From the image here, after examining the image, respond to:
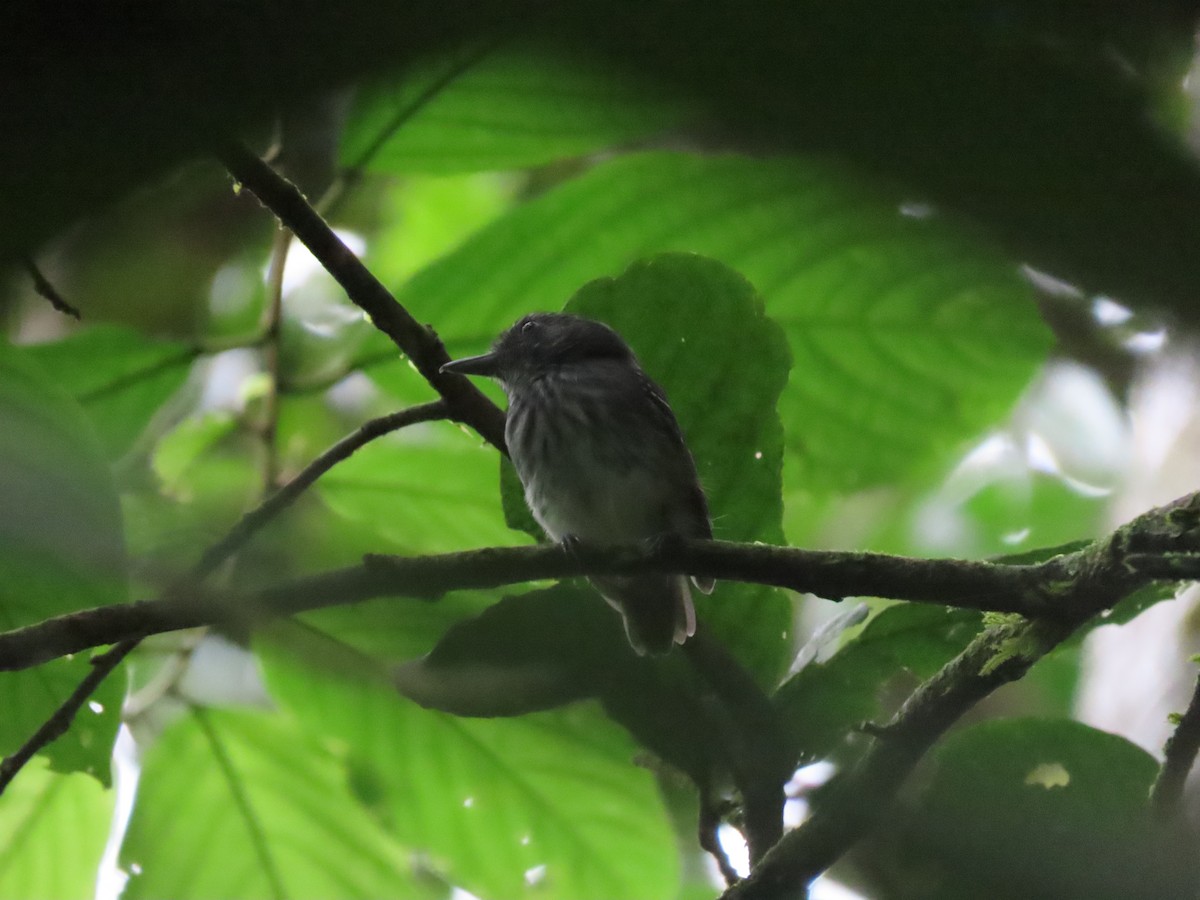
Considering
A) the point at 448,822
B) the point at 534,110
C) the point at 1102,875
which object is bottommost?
the point at 1102,875

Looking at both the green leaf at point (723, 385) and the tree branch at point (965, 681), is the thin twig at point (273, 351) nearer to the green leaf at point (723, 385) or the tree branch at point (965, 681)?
the green leaf at point (723, 385)

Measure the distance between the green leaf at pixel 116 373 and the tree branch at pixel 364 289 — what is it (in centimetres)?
79

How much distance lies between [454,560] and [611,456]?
1.88 m

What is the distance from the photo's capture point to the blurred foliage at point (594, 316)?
0.30 metres

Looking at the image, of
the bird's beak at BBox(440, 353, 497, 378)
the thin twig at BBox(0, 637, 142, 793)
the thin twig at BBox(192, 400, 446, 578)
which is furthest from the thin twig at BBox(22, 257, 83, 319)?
the bird's beak at BBox(440, 353, 497, 378)

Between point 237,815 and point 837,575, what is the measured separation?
1531mm

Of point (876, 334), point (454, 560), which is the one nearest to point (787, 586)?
point (454, 560)

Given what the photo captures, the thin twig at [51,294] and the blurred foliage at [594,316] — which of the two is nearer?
the blurred foliage at [594,316]

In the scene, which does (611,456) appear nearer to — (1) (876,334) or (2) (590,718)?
(1) (876,334)

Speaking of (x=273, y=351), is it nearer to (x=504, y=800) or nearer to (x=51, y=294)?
(x=51, y=294)

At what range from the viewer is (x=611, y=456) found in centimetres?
356

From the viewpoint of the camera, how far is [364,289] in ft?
6.86

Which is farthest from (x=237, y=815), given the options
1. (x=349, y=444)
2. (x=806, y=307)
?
(x=806, y=307)

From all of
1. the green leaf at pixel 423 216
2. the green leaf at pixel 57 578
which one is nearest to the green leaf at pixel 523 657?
the green leaf at pixel 57 578
